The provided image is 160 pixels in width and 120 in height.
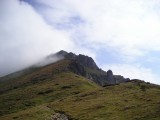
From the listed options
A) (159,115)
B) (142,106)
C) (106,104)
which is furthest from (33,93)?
(159,115)

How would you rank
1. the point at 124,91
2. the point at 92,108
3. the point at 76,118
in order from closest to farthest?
the point at 76,118 < the point at 92,108 < the point at 124,91

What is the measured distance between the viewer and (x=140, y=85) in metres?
171

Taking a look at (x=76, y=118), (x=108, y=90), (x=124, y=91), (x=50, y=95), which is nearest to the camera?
(x=76, y=118)

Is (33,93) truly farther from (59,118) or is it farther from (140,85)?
(59,118)

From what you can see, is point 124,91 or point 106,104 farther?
point 124,91

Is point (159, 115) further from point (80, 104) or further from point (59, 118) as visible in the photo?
point (80, 104)

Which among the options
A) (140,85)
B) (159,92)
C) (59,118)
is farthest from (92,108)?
(140,85)

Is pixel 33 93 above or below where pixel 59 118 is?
above

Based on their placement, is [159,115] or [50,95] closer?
[159,115]

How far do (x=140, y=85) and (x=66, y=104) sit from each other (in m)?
49.4

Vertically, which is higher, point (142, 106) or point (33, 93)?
point (33, 93)

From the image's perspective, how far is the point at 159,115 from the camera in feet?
302

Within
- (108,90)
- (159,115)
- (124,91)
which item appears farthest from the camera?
(108,90)

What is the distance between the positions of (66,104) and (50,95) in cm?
4496
